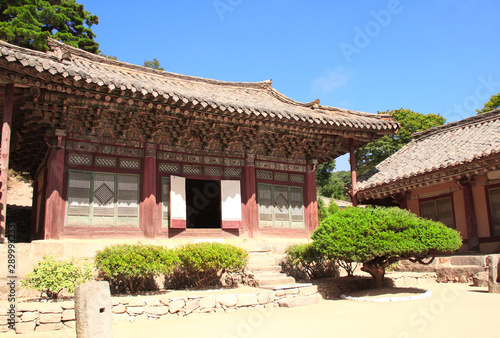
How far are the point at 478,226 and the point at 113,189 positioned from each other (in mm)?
11555

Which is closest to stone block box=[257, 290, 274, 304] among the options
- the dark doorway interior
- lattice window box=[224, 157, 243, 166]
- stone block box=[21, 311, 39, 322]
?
stone block box=[21, 311, 39, 322]

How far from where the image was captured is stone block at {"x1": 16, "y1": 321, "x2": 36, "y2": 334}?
6.42m

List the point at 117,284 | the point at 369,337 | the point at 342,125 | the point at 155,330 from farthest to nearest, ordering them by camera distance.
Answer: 1. the point at 342,125
2. the point at 117,284
3. the point at 155,330
4. the point at 369,337

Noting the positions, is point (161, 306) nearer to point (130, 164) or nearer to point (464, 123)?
point (130, 164)

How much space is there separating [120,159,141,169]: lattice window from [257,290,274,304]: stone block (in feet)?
17.5

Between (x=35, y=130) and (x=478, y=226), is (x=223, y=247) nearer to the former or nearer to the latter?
(x=35, y=130)

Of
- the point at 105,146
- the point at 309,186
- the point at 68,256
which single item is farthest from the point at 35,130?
the point at 309,186

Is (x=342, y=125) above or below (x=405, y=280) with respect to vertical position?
above

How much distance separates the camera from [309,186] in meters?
14.4

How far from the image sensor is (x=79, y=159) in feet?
35.5

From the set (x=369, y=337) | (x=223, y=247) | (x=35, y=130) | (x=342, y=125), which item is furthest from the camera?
(x=342, y=125)

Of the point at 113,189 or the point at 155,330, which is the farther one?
the point at 113,189

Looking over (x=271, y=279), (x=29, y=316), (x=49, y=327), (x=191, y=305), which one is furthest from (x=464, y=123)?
(x=29, y=316)

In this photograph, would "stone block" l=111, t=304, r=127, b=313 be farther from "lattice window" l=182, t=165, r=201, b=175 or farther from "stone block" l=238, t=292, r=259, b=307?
"lattice window" l=182, t=165, r=201, b=175
